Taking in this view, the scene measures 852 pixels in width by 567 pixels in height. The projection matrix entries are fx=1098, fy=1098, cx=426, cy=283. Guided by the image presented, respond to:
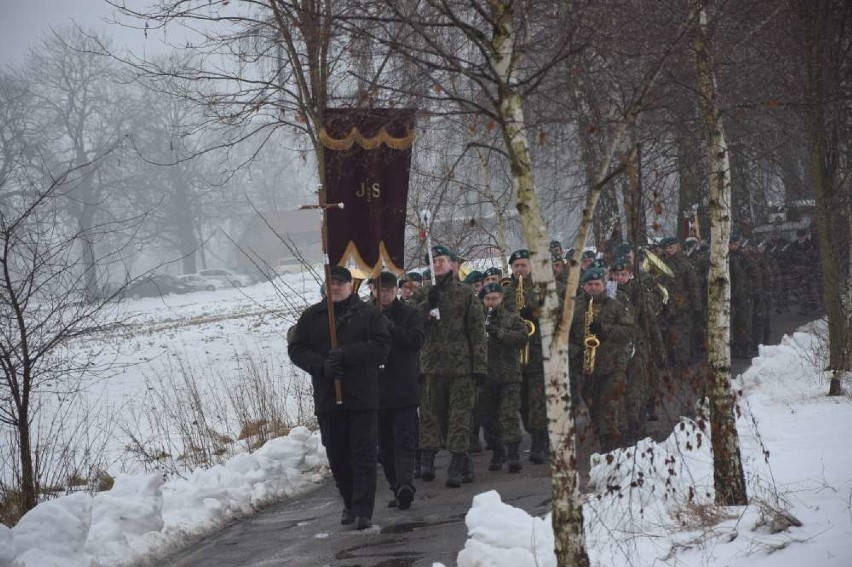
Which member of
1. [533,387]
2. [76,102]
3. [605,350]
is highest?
[76,102]

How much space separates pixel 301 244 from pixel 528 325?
222 feet

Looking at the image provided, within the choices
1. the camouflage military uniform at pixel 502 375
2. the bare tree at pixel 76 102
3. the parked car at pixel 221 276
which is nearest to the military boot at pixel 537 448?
the camouflage military uniform at pixel 502 375

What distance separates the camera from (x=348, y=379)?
8.51 metres

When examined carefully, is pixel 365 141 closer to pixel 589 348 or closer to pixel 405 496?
pixel 405 496

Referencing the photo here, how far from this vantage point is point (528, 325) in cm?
1117

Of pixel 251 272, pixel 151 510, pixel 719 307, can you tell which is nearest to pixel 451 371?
pixel 151 510

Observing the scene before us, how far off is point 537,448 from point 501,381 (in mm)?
763

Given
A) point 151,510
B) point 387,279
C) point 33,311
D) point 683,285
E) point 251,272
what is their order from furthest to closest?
point 251,272 → point 683,285 → point 387,279 → point 33,311 → point 151,510

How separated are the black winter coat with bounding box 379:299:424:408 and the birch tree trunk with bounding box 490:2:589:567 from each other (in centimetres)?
424

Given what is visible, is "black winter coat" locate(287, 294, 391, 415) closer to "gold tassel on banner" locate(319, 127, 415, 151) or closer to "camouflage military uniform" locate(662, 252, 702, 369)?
"gold tassel on banner" locate(319, 127, 415, 151)

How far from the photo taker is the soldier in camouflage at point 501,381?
10531 mm

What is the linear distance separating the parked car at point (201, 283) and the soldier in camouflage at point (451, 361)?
4397 cm

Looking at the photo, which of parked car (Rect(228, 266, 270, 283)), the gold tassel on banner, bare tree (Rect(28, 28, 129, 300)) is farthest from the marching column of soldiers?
parked car (Rect(228, 266, 270, 283))

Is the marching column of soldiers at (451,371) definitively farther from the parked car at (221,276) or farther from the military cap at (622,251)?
the parked car at (221,276)
